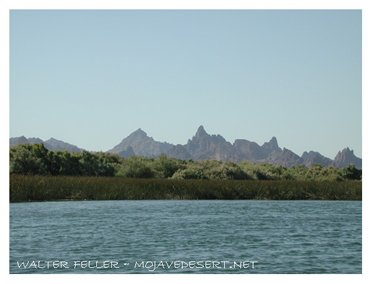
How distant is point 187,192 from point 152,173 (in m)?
18.2

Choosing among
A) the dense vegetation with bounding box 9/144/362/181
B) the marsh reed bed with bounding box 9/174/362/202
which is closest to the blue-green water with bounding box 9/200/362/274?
the marsh reed bed with bounding box 9/174/362/202

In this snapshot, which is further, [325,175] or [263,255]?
[325,175]

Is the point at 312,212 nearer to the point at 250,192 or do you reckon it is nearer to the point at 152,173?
the point at 250,192

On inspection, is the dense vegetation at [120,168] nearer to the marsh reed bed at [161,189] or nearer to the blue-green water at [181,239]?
the marsh reed bed at [161,189]

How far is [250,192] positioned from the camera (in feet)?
129

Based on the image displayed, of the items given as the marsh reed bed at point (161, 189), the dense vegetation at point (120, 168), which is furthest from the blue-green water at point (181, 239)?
the dense vegetation at point (120, 168)

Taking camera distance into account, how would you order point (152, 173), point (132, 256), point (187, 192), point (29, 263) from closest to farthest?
point (29, 263), point (132, 256), point (187, 192), point (152, 173)

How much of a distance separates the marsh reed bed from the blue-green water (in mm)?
1902

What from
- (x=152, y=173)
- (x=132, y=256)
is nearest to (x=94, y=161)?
(x=152, y=173)

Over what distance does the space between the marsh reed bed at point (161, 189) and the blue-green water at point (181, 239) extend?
1.90 metres

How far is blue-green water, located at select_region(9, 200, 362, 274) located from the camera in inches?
573

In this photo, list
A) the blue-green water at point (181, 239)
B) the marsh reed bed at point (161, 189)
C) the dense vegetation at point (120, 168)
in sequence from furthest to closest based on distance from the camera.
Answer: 1. the dense vegetation at point (120, 168)
2. the marsh reed bed at point (161, 189)
3. the blue-green water at point (181, 239)

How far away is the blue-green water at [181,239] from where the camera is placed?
14.6m

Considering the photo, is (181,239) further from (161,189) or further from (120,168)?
(120,168)
